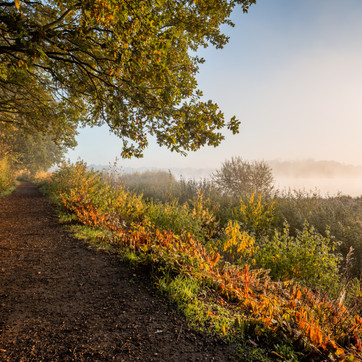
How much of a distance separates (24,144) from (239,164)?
2266cm

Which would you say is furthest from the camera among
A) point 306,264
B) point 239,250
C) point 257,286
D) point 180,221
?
point 180,221

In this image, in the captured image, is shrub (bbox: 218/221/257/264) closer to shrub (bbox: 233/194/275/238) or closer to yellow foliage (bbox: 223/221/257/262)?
yellow foliage (bbox: 223/221/257/262)

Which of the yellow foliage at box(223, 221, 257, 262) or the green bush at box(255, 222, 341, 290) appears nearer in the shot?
the green bush at box(255, 222, 341, 290)

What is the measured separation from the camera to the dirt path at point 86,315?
1.80m

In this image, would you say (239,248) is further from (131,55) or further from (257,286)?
(131,55)

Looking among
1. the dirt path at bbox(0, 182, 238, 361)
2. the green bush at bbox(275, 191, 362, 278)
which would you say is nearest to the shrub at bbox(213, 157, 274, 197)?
the green bush at bbox(275, 191, 362, 278)

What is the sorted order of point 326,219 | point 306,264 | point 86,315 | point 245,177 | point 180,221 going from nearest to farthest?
point 86,315, point 306,264, point 180,221, point 326,219, point 245,177

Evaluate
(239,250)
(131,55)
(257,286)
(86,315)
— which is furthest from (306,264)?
(131,55)

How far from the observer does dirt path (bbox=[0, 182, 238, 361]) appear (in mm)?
1800

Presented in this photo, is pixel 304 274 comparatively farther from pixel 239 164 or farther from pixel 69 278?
pixel 239 164

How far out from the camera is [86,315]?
2.28 m

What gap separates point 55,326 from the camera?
2.10 metres

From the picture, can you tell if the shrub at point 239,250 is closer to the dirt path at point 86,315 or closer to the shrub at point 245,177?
the dirt path at point 86,315

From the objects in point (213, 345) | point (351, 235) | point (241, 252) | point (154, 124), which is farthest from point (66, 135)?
point (351, 235)
